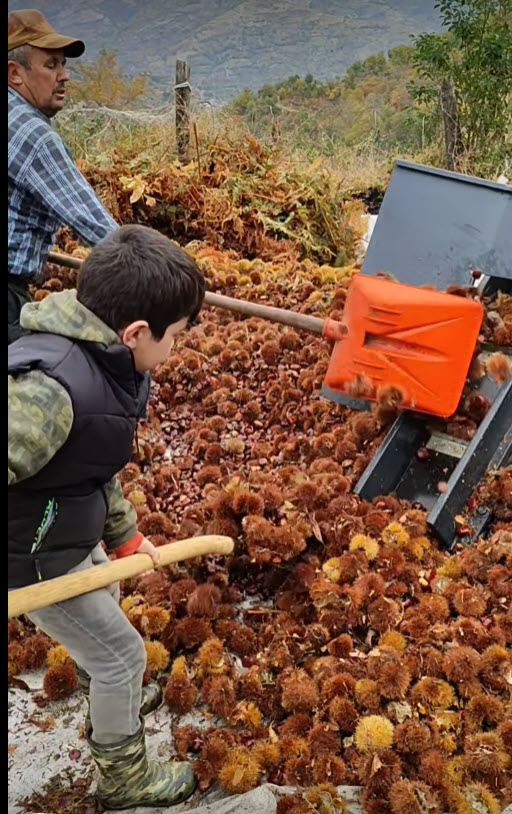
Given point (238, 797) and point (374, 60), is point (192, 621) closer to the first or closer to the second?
point (238, 797)

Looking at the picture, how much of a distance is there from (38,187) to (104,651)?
5.94 ft

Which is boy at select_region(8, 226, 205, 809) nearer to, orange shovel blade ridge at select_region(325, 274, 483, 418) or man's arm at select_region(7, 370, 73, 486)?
man's arm at select_region(7, 370, 73, 486)

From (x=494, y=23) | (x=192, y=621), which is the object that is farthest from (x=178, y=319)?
(x=494, y=23)

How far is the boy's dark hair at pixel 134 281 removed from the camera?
4.82 feet

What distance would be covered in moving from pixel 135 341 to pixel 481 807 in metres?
1.51

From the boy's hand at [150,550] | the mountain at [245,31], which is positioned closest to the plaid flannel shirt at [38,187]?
the boy's hand at [150,550]

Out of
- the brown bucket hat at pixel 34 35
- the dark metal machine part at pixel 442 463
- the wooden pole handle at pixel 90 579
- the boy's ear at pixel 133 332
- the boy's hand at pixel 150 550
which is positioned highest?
the brown bucket hat at pixel 34 35

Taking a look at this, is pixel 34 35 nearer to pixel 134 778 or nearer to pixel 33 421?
pixel 33 421

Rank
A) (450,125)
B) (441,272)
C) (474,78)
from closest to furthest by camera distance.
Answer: (441,272), (474,78), (450,125)

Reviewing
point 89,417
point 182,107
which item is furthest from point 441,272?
point 182,107

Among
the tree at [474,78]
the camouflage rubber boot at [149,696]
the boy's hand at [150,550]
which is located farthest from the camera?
the tree at [474,78]

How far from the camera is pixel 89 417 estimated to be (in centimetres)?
142

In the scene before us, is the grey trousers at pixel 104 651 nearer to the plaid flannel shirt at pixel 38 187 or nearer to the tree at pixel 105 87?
the plaid flannel shirt at pixel 38 187

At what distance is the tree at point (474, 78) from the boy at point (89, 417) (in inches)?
344
